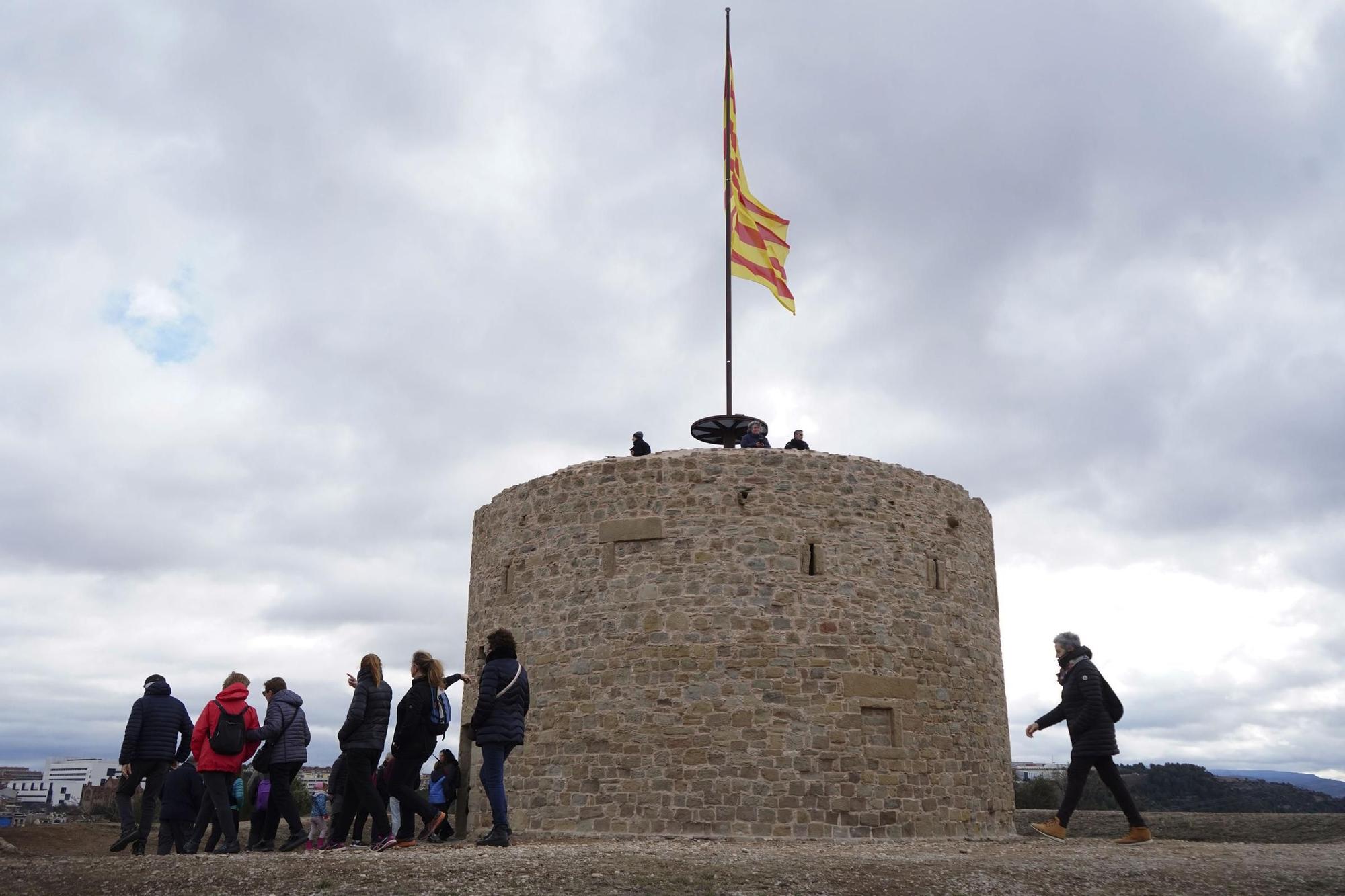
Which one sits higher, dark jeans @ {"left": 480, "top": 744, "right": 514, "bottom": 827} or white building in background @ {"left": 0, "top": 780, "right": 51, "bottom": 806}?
dark jeans @ {"left": 480, "top": 744, "right": 514, "bottom": 827}

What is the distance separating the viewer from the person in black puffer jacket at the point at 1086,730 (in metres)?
9.01

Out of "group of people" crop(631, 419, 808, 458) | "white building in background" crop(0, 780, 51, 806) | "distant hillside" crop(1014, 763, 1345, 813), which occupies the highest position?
"group of people" crop(631, 419, 808, 458)

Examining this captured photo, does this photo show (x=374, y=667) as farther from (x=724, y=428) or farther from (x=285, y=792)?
(x=724, y=428)

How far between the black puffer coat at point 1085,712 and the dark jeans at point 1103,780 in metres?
0.07

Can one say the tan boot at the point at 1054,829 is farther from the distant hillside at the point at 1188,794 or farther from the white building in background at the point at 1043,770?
the white building in background at the point at 1043,770

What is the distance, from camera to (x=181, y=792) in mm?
9547

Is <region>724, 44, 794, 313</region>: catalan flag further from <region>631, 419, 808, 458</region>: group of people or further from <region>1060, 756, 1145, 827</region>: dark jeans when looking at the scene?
<region>1060, 756, 1145, 827</region>: dark jeans

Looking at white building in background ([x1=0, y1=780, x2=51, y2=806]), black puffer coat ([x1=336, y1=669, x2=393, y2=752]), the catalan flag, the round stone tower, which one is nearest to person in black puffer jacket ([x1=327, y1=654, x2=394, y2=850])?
black puffer coat ([x1=336, y1=669, x2=393, y2=752])

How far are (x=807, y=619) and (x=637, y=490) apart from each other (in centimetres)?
240

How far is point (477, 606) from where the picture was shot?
45.5 feet

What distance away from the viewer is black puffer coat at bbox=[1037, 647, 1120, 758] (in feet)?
29.6

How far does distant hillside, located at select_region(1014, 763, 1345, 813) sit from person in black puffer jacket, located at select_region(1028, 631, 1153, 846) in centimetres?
1180

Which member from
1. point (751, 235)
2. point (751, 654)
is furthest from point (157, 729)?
point (751, 235)

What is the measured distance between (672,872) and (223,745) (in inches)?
156
